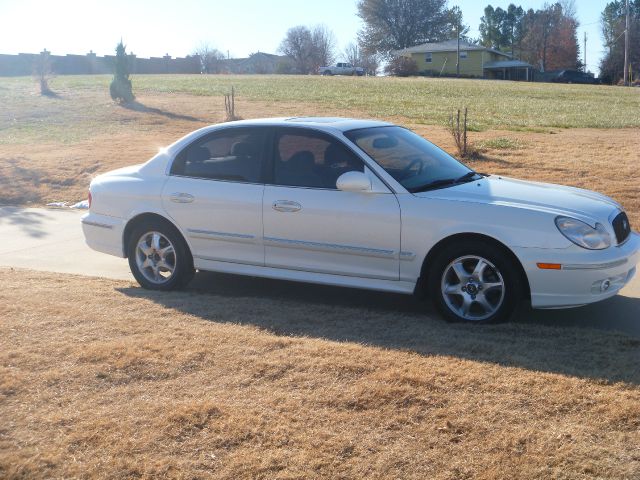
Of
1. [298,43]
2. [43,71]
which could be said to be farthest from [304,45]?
[43,71]

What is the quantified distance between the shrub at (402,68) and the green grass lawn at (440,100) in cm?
2591

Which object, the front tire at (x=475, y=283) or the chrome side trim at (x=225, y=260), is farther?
the chrome side trim at (x=225, y=260)

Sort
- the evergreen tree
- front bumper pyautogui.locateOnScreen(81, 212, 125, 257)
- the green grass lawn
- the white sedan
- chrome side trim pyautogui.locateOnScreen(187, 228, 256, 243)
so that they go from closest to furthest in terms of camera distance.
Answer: the white sedan
chrome side trim pyautogui.locateOnScreen(187, 228, 256, 243)
front bumper pyautogui.locateOnScreen(81, 212, 125, 257)
the green grass lawn
the evergreen tree

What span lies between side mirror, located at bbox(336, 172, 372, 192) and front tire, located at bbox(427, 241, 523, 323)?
0.78 m

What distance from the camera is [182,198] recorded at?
7.19 metres

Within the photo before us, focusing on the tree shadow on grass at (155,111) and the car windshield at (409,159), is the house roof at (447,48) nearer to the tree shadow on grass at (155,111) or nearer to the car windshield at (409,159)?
the tree shadow on grass at (155,111)

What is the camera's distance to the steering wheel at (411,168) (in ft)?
21.6

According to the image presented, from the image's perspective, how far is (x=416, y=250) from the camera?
20.5 feet

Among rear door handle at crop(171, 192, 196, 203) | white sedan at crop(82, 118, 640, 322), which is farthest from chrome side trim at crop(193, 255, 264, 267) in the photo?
rear door handle at crop(171, 192, 196, 203)

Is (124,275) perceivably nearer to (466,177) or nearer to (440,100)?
(466,177)

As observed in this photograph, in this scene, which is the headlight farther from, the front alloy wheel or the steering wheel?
the steering wheel

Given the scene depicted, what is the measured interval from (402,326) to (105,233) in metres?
3.09

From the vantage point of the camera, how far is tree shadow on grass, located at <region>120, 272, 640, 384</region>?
5.12m

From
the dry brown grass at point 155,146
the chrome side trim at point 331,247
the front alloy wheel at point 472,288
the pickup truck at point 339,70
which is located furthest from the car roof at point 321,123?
the pickup truck at point 339,70
